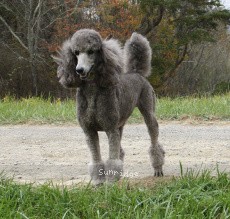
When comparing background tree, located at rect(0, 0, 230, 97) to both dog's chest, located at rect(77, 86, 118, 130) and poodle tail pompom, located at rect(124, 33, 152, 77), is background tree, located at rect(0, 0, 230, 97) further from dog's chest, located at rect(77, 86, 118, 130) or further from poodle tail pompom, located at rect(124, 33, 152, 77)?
dog's chest, located at rect(77, 86, 118, 130)

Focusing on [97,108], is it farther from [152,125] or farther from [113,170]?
[152,125]

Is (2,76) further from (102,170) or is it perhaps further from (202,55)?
(102,170)

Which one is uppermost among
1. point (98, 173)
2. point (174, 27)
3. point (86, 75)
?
point (86, 75)

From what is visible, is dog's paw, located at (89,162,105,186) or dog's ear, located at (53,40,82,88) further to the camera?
dog's paw, located at (89,162,105,186)

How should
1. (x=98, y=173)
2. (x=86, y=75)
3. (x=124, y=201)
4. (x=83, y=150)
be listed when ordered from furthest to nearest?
(x=83, y=150) → (x=98, y=173) → (x=86, y=75) → (x=124, y=201)

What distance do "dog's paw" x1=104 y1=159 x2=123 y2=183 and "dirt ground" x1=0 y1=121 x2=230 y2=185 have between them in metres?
0.69

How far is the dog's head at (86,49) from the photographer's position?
412 centimetres

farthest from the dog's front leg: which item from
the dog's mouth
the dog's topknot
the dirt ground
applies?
the dog's topknot

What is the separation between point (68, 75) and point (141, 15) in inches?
756

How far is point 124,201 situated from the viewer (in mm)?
3607

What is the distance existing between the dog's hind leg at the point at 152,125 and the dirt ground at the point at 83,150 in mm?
180

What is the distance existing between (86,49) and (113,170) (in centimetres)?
114

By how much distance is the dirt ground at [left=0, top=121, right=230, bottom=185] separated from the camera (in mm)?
5652

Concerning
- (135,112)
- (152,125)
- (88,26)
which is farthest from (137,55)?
(88,26)
